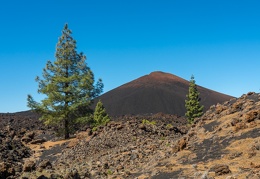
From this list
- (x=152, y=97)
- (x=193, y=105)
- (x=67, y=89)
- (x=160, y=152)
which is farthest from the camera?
(x=152, y=97)

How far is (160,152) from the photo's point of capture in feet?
60.6

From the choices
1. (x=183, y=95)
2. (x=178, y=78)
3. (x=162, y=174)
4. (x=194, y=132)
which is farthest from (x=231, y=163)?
(x=178, y=78)

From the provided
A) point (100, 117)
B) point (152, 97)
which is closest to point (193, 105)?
point (100, 117)

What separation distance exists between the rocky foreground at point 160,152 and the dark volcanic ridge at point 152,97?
7214 centimetres

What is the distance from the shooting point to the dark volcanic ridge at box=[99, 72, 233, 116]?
346 ft

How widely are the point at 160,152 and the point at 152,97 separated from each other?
100 metres

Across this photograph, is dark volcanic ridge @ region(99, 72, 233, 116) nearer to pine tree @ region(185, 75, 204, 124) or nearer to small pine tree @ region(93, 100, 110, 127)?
pine tree @ region(185, 75, 204, 124)

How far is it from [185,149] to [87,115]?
1734cm

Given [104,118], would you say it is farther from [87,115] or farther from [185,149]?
[185,149]

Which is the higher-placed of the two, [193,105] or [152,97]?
[152,97]

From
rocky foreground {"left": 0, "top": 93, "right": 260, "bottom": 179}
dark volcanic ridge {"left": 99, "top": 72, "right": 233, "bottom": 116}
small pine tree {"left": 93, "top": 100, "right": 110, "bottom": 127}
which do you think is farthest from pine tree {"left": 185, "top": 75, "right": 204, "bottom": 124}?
dark volcanic ridge {"left": 99, "top": 72, "right": 233, "bottom": 116}

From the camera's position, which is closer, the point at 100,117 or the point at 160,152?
the point at 160,152

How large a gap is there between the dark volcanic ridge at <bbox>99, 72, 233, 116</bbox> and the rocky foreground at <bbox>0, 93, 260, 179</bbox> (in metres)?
72.1

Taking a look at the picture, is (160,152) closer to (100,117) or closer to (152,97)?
(100,117)
